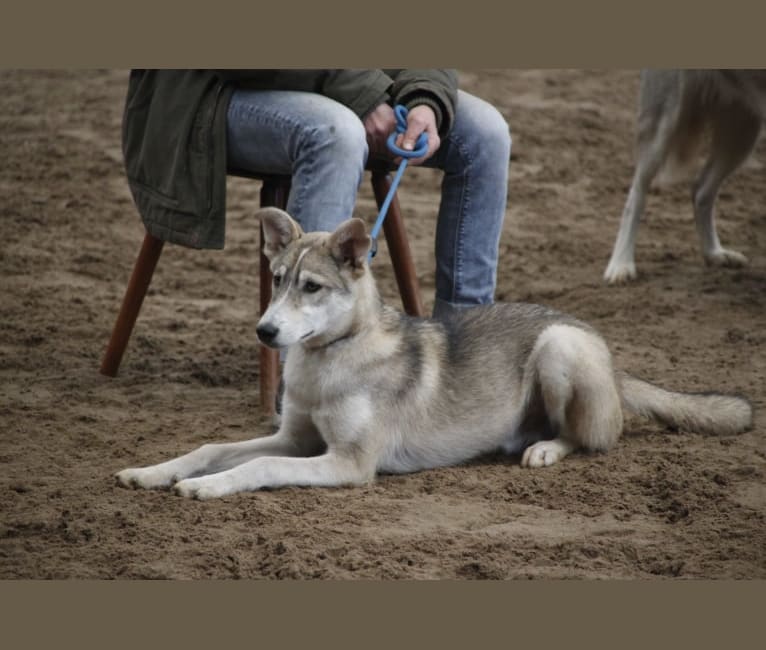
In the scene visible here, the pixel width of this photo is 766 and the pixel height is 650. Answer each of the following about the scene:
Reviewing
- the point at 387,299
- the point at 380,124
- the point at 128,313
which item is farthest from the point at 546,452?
the point at 387,299

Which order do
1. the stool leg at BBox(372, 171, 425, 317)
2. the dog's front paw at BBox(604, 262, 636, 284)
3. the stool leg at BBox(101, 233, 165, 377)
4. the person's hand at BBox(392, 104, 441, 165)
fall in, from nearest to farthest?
1. the person's hand at BBox(392, 104, 441, 165)
2. the stool leg at BBox(101, 233, 165, 377)
3. the stool leg at BBox(372, 171, 425, 317)
4. the dog's front paw at BBox(604, 262, 636, 284)

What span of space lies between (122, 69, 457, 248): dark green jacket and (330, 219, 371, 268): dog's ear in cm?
80

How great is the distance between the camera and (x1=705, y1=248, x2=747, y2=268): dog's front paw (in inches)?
311

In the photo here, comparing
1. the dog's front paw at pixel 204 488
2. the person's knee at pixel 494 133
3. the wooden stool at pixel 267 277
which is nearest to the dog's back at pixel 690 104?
the person's knee at pixel 494 133

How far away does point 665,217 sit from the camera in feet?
29.9

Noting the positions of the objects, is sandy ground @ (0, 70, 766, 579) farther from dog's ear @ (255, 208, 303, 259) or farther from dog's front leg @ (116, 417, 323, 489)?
dog's ear @ (255, 208, 303, 259)

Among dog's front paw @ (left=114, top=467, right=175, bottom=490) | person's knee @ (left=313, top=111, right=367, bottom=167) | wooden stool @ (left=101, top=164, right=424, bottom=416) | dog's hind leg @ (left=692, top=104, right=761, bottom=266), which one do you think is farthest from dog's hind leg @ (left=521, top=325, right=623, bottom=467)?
dog's hind leg @ (left=692, top=104, right=761, bottom=266)

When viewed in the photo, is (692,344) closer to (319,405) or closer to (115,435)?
(319,405)

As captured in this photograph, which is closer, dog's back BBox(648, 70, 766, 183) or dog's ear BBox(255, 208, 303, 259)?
dog's ear BBox(255, 208, 303, 259)

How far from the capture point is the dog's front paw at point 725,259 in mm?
7898

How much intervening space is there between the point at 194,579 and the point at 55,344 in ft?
10.0

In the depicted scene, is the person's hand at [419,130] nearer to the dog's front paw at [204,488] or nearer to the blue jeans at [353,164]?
the blue jeans at [353,164]

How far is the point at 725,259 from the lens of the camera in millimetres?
7906

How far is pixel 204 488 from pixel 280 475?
0.28 m
